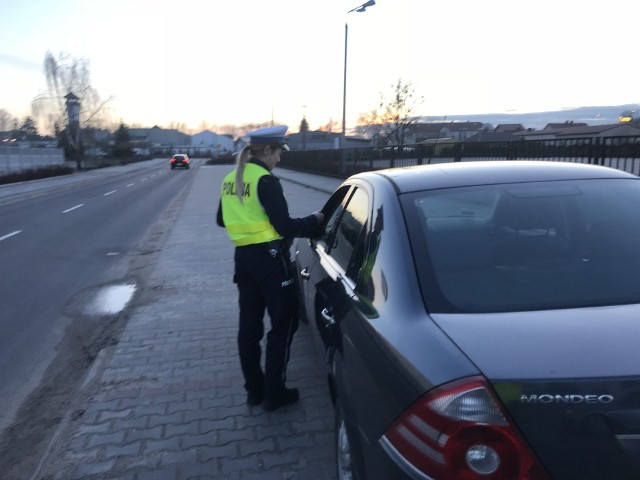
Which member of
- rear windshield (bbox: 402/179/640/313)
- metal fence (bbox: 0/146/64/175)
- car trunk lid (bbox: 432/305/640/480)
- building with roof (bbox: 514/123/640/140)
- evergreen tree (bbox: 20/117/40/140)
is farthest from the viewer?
evergreen tree (bbox: 20/117/40/140)

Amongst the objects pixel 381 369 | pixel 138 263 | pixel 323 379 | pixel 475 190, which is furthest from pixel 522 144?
pixel 381 369

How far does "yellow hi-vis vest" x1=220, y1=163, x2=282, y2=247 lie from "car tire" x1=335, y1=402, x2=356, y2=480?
4.30 ft

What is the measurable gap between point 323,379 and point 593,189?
7.79ft

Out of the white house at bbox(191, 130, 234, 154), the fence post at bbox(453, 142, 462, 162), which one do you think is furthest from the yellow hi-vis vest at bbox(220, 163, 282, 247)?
the white house at bbox(191, 130, 234, 154)

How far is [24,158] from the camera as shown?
4909cm

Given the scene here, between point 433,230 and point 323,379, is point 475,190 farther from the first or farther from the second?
point 323,379

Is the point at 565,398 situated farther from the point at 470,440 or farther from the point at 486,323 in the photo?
the point at 486,323

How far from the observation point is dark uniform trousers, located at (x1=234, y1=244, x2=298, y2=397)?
3.77 metres

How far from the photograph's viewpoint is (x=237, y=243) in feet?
12.6

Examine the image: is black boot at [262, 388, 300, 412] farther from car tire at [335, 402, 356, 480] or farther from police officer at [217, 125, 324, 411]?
car tire at [335, 402, 356, 480]

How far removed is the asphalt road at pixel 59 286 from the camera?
207 inches

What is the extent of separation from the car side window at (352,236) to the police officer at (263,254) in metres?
0.30

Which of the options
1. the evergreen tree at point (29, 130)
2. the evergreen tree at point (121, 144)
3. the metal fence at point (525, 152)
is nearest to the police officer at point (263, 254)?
the metal fence at point (525, 152)

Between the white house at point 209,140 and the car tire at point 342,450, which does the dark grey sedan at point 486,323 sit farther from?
the white house at point 209,140
